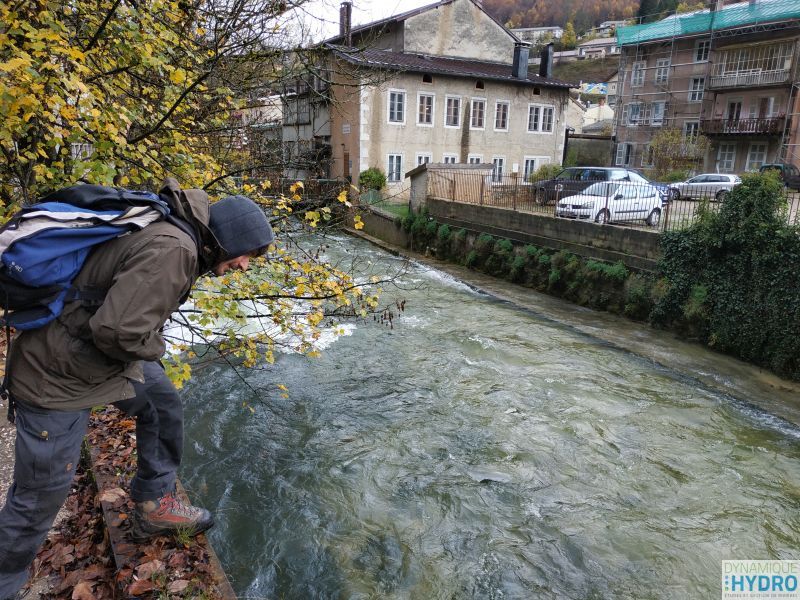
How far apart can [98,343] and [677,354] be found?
11.3 metres

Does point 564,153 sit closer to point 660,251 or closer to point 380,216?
point 380,216

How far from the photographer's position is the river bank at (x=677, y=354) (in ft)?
31.8

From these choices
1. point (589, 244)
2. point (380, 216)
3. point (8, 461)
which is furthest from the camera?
point (380, 216)

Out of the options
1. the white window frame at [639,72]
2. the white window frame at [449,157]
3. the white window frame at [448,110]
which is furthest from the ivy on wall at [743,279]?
the white window frame at [639,72]

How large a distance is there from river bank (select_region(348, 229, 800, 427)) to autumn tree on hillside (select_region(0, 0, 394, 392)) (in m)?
7.07

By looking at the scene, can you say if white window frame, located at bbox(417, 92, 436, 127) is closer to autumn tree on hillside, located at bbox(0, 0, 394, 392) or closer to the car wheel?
the car wheel

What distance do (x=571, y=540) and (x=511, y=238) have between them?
549 inches

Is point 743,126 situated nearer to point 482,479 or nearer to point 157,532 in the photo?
point 482,479

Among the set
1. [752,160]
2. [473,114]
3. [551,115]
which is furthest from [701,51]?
[473,114]

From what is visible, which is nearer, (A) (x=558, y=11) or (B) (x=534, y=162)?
(B) (x=534, y=162)

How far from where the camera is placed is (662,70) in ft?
142

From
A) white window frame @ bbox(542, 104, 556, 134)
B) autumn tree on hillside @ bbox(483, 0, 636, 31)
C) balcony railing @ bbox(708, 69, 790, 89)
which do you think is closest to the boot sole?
white window frame @ bbox(542, 104, 556, 134)

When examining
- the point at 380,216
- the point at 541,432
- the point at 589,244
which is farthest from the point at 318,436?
the point at 380,216

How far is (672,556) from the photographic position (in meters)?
5.39
